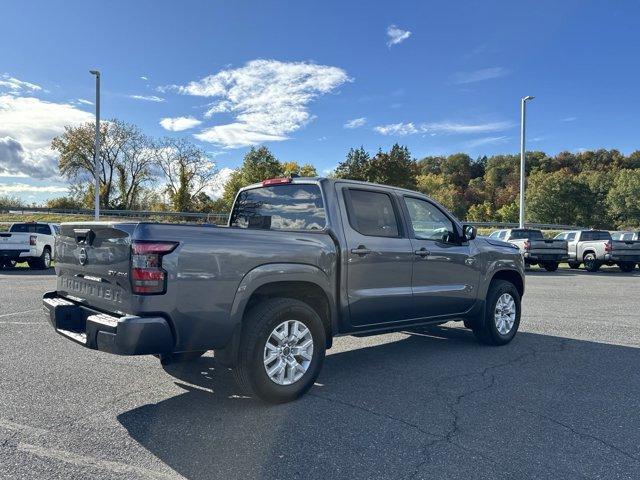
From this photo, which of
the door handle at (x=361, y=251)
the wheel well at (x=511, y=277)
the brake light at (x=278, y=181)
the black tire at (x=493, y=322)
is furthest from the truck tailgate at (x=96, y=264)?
the wheel well at (x=511, y=277)

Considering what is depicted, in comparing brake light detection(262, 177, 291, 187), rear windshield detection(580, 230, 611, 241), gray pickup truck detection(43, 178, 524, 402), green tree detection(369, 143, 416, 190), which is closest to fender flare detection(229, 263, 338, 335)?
gray pickup truck detection(43, 178, 524, 402)

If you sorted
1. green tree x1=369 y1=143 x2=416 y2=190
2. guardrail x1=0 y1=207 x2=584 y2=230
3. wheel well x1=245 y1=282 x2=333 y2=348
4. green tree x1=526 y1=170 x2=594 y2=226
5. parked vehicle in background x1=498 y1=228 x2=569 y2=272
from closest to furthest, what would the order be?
wheel well x1=245 y1=282 x2=333 y2=348 < parked vehicle in background x1=498 y1=228 x2=569 y2=272 < guardrail x1=0 y1=207 x2=584 y2=230 < green tree x1=369 y1=143 x2=416 y2=190 < green tree x1=526 y1=170 x2=594 y2=226

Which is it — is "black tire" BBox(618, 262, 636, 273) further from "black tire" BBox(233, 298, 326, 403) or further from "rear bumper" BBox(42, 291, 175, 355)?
"rear bumper" BBox(42, 291, 175, 355)

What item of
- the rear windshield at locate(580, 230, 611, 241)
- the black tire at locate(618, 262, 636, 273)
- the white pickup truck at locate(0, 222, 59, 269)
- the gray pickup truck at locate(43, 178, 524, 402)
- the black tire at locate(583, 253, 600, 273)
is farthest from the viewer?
the rear windshield at locate(580, 230, 611, 241)

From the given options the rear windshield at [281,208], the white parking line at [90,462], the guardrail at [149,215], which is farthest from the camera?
the guardrail at [149,215]

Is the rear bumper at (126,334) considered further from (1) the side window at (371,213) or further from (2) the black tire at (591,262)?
(2) the black tire at (591,262)

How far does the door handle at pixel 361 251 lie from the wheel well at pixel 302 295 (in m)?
0.51

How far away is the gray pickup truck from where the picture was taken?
3.71 meters

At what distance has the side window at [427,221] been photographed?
5.63m

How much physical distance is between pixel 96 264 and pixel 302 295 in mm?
1734

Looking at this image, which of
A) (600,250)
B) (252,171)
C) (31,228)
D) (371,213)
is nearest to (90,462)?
(371,213)

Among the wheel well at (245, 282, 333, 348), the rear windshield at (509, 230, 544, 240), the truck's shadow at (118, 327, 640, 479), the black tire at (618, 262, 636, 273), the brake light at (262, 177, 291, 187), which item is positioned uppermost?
the brake light at (262, 177, 291, 187)

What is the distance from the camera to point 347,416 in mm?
4070

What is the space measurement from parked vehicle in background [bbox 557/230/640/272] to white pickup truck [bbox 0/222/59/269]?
788 inches
